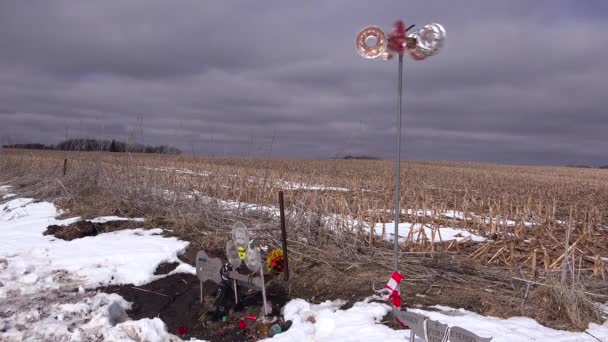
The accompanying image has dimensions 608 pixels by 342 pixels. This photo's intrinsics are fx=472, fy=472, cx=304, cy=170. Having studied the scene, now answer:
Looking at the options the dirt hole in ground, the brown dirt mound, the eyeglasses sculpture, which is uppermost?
the eyeglasses sculpture

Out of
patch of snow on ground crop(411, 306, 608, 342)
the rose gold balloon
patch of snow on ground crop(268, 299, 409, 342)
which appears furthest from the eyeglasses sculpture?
the rose gold balloon

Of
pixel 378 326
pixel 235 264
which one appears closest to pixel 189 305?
pixel 235 264

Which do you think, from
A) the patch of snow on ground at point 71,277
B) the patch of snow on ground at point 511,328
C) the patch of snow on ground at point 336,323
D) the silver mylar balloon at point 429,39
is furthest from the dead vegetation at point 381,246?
the silver mylar balloon at point 429,39

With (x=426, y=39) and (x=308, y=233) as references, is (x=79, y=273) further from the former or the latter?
(x=426, y=39)

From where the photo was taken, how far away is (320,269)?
6078 mm

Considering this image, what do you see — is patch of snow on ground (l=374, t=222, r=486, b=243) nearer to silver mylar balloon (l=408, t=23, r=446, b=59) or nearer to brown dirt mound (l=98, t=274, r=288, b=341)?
brown dirt mound (l=98, t=274, r=288, b=341)

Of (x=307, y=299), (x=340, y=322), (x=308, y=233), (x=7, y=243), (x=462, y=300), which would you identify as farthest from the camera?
(x=7, y=243)

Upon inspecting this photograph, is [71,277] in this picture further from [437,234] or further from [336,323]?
[437,234]

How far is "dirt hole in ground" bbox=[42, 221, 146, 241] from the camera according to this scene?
26.7ft

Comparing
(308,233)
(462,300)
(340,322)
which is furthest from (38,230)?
(462,300)

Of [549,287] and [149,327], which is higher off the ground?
[549,287]

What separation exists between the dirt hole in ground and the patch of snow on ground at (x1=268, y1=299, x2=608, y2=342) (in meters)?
4.84

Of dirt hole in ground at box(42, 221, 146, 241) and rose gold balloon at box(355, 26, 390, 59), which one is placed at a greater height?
rose gold balloon at box(355, 26, 390, 59)

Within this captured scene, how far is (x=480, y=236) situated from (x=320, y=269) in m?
4.22
